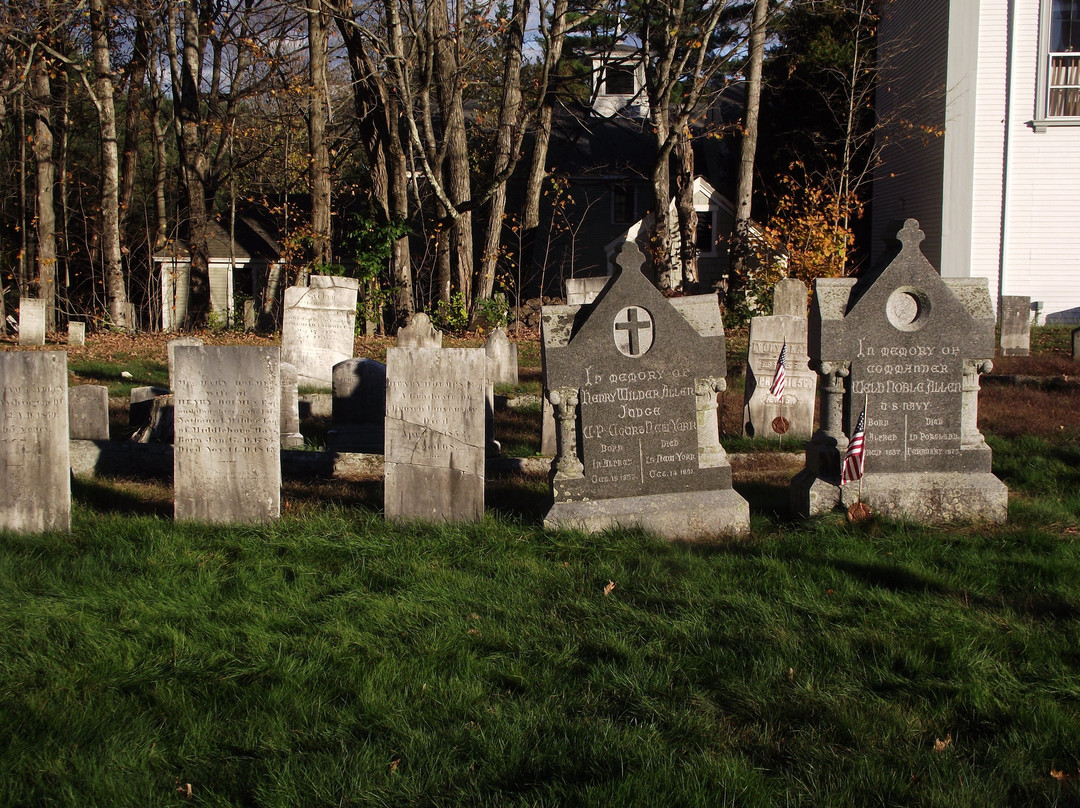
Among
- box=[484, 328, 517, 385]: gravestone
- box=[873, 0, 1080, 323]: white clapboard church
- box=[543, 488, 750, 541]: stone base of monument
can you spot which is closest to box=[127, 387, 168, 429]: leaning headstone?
box=[484, 328, 517, 385]: gravestone

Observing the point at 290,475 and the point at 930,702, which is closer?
the point at 930,702

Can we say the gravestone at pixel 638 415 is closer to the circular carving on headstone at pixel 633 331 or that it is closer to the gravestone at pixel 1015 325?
the circular carving on headstone at pixel 633 331

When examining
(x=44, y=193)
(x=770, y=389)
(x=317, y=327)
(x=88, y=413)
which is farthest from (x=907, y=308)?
(x=44, y=193)

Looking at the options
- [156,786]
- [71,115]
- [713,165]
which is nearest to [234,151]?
[71,115]

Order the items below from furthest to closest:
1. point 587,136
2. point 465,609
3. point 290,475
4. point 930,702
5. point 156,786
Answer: point 587,136 → point 290,475 → point 465,609 → point 930,702 → point 156,786

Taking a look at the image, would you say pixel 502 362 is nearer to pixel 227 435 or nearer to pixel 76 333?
pixel 227 435

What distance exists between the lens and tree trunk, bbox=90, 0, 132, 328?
2097cm

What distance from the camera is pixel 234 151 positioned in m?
27.3

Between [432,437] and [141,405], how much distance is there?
5262 millimetres

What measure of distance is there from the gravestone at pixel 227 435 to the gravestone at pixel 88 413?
3370 millimetres

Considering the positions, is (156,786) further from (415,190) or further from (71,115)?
(71,115)

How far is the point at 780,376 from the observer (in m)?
9.50

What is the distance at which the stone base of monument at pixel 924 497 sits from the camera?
21.2 ft

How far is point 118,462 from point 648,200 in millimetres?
23024
